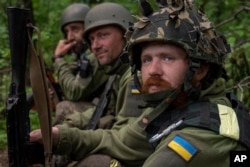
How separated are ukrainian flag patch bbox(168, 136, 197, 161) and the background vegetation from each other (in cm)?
228

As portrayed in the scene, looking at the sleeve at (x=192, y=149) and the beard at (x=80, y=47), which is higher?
the beard at (x=80, y=47)

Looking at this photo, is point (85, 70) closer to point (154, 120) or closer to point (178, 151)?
point (154, 120)

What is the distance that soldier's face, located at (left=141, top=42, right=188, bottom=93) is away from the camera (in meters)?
3.07

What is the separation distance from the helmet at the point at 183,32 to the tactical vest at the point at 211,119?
0.94 feet

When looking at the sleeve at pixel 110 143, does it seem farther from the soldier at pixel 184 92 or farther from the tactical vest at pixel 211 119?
the tactical vest at pixel 211 119

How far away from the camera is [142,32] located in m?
3.18

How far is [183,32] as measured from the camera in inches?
121

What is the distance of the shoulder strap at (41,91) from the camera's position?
2.99m

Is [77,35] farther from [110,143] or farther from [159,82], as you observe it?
[159,82]

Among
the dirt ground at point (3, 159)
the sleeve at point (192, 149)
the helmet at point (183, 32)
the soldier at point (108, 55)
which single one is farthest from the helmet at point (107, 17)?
the sleeve at point (192, 149)

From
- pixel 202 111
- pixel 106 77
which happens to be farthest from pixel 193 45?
pixel 106 77

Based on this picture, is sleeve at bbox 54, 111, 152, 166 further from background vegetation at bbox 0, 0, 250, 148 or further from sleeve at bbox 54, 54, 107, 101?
sleeve at bbox 54, 54, 107, 101

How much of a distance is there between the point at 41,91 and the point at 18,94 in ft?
0.47

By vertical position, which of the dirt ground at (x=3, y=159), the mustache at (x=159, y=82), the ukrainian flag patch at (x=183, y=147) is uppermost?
the mustache at (x=159, y=82)
